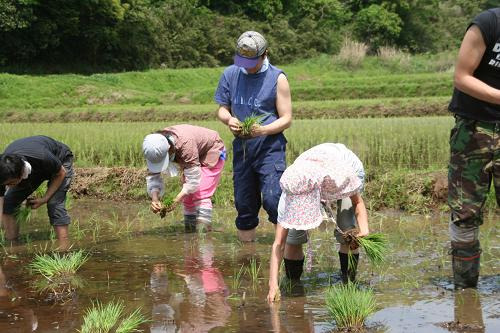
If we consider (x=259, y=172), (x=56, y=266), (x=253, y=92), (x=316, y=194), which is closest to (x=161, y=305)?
(x=56, y=266)

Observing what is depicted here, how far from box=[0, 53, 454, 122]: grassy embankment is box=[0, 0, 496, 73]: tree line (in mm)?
4488

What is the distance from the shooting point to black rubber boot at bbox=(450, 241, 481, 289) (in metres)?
4.13

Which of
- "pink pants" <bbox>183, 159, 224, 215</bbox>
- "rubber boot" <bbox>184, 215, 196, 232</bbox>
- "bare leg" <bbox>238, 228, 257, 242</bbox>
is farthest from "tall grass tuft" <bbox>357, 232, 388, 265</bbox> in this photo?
"rubber boot" <bbox>184, 215, 196, 232</bbox>

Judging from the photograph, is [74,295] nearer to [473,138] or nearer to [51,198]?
[51,198]

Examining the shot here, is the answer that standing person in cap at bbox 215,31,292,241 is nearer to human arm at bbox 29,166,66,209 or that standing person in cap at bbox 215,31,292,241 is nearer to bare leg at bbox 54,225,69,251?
human arm at bbox 29,166,66,209

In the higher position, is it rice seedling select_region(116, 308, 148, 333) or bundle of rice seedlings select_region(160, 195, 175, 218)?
rice seedling select_region(116, 308, 148, 333)

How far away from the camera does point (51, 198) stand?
577 centimetres

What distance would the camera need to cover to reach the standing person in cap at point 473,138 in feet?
12.8

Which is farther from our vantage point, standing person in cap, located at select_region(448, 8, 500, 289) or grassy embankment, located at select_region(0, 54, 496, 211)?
grassy embankment, located at select_region(0, 54, 496, 211)

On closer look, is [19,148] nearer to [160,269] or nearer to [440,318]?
[160,269]

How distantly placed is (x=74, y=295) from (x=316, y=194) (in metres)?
1.63

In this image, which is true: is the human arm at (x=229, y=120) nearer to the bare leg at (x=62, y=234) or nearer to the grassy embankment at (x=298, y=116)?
the bare leg at (x=62, y=234)

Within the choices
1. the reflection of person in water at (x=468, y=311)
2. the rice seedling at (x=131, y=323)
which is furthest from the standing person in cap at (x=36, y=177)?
the reflection of person in water at (x=468, y=311)

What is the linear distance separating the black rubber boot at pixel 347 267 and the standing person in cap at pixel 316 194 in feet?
0.43
